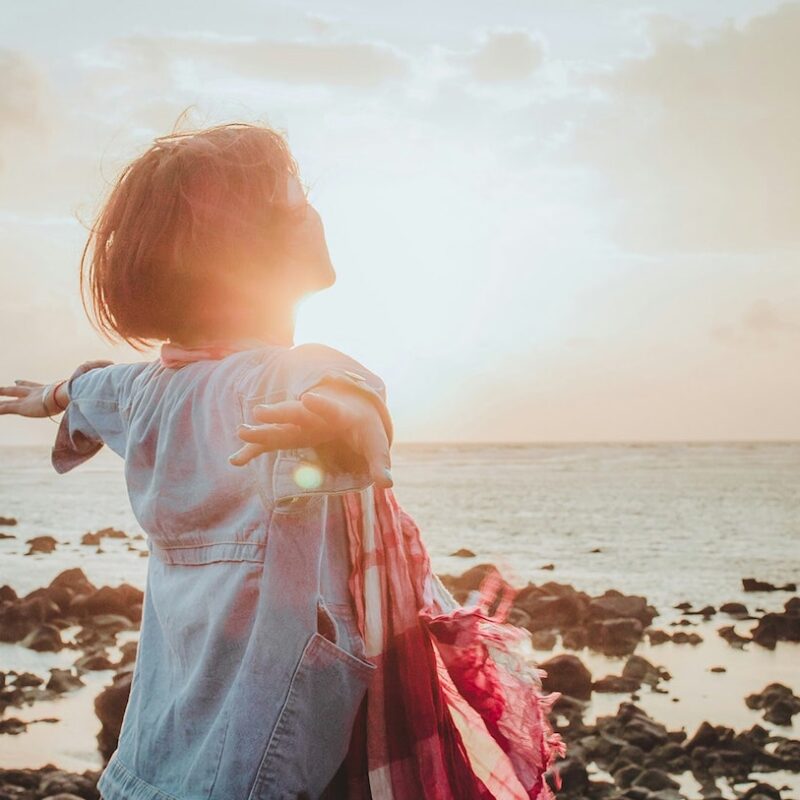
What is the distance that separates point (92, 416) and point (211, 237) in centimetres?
62

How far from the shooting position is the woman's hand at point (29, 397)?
2.45 meters

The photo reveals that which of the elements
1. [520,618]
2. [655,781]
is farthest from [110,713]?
[520,618]

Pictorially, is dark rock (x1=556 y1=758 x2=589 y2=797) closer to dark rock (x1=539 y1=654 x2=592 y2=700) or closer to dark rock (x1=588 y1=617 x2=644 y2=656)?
dark rock (x1=539 y1=654 x2=592 y2=700)

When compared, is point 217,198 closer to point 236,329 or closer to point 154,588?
point 236,329

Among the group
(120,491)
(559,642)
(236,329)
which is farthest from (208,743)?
(120,491)

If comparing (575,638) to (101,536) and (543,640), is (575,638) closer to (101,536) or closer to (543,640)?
(543,640)

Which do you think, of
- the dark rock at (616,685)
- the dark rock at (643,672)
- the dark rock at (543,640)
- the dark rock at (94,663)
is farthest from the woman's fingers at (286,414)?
the dark rock at (543,640)

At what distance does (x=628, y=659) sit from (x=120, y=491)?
2988 cm

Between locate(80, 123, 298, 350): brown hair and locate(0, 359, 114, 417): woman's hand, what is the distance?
430 millimetres

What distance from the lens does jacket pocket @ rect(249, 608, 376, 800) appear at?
1.63m

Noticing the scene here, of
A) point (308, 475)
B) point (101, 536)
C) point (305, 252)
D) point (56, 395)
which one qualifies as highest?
point (305, 252)

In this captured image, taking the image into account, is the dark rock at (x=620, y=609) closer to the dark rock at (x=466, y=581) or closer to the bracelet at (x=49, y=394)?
the dark rock at (x=466, y=581)

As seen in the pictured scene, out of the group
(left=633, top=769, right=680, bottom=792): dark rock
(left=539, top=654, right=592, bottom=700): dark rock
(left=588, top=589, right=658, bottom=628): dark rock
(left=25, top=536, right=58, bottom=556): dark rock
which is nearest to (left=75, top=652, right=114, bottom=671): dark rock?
(left=539, top=654, right=592, bottom=700): dark rock

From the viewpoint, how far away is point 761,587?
→ 13.3m
